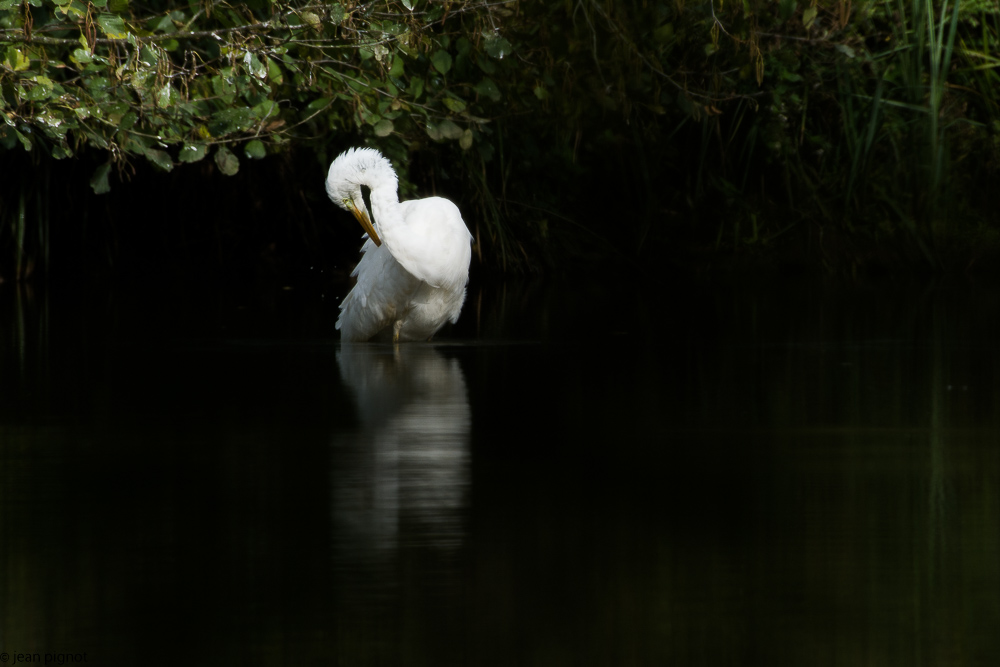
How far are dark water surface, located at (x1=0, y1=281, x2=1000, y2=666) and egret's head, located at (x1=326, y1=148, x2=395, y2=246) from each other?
2.96ft

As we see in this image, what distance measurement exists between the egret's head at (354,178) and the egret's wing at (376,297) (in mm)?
147

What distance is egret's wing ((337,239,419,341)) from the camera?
6.82m

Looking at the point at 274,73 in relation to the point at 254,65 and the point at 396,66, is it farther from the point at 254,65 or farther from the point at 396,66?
the point at 396,66

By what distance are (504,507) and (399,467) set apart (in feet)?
1.76

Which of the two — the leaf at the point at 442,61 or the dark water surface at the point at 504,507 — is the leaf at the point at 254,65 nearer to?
the leaf at the point at 442,61

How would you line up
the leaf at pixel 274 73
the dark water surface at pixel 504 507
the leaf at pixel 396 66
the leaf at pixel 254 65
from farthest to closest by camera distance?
the leaf at pixel 396 66 < the leaf at pixel 274 73 < the leaf at pixel 254 65 < the dark water surface at pixel 504 507

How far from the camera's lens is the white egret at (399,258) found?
258 inches

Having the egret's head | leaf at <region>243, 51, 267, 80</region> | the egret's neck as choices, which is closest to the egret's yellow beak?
the egret's head

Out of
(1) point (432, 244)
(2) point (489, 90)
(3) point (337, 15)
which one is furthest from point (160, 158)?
(2) point (489, 90)

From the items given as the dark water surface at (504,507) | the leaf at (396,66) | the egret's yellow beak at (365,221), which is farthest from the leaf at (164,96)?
the leaf at (396,66)

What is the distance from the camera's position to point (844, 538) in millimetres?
2996

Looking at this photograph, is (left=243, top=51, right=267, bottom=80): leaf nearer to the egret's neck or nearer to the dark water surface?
the egret's neck

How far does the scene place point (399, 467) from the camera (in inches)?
148

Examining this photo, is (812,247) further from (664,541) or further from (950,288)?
(664,541)
